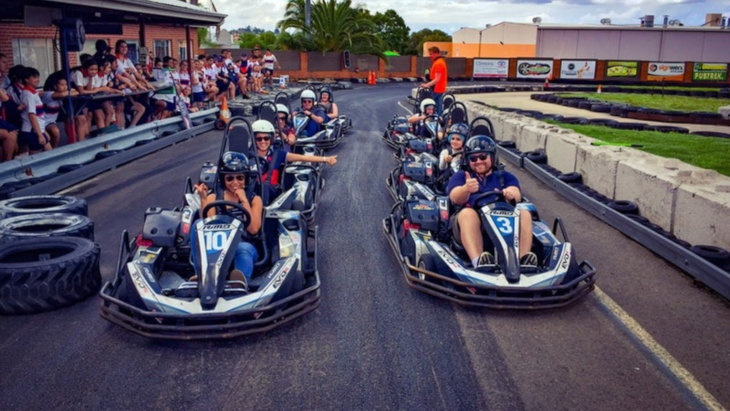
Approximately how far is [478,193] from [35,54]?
15.9 metres

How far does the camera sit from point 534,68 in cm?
4244

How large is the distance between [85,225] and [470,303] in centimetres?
349

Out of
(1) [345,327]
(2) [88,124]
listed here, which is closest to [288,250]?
(1) [345,327]

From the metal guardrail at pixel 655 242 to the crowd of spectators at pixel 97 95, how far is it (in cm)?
777

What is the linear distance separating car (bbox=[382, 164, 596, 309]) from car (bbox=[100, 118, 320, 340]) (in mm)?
930

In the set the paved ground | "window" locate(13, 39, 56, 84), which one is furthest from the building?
the paved ground

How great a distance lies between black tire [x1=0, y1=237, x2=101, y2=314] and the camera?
16.5 ft

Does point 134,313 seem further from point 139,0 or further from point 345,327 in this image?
point 139,0

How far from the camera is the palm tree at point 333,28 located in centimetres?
3941

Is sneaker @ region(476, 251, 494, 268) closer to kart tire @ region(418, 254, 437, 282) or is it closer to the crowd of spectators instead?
kart tire @ region(418, 254, 437, 282)

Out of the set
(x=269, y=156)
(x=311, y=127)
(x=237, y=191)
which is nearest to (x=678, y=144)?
(x=311, y=127)

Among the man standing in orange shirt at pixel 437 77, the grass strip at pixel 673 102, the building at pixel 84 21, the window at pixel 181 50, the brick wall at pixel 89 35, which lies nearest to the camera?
the building at pixel 84 21

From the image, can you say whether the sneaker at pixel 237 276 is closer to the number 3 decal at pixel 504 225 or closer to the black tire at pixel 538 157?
the number 3 decal at pixel 504 225

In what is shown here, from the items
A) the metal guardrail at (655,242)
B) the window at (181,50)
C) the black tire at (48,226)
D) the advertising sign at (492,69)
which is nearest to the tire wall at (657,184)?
the metal guardrail at (655,242)
